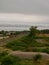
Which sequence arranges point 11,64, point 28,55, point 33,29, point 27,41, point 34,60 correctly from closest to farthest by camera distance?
1. point 11,64
2. point 34,60
3. point 28,55
4. point 27,41
5. point 33,29

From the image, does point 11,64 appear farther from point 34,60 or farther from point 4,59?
point 34,60

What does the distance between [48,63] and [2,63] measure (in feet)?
9.69

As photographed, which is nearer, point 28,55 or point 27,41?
point 28,55

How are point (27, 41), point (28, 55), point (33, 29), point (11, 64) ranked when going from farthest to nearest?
point (33, 29), point (27, 41), point (28, 55), point (11, 64)

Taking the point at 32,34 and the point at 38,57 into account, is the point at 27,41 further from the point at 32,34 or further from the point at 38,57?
the point at 38,57

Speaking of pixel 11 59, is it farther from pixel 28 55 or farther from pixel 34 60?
pixel 28 55

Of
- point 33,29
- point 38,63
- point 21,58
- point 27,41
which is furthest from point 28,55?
point 33,29

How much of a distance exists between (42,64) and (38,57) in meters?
1.79

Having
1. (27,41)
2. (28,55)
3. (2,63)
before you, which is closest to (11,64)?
(2,63)

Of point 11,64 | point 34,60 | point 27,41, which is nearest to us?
point 11,64

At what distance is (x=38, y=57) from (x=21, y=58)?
1212 mm

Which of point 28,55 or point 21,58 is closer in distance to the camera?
point 21,58

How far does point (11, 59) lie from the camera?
1762 centimetres

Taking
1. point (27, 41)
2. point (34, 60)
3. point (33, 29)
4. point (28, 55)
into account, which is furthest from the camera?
point (33, 29)
